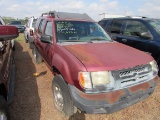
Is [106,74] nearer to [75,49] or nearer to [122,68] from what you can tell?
[122,68]

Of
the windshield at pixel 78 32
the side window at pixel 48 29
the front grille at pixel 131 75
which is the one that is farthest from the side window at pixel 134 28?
the side window at pixel 48 29

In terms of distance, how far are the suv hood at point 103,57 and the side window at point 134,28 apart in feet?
7.78

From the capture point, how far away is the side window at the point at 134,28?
531 centimetres

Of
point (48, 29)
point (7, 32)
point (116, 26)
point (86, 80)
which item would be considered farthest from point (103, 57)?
point (116, 26)

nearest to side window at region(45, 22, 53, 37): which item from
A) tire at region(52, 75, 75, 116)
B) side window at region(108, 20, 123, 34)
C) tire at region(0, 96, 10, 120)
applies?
tire at region(52, 75, 75, 116)

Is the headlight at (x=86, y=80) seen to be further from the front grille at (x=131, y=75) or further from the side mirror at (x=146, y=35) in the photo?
the side mirror at (x=146, y=35)

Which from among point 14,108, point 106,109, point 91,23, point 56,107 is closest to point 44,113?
point 56,107

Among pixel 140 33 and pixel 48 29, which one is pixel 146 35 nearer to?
pixel 140 33

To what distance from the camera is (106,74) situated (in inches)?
96.9

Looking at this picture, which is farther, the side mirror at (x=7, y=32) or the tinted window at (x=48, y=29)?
the tinted window at (x=48, y=29)

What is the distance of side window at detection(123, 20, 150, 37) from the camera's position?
17.4 ft

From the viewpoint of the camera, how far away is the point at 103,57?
9.23 ft

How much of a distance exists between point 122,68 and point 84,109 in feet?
2.86

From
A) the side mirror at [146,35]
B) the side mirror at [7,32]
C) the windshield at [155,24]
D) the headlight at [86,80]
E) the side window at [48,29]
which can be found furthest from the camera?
the windshield at [155,24]
